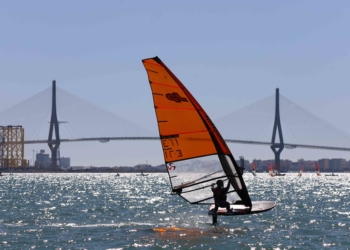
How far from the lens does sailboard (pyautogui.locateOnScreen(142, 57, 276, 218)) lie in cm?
1644

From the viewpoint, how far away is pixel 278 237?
16297 mm

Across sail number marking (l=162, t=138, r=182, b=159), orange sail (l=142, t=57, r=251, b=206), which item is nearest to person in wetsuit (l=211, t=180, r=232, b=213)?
orange sail (l=142, t=57, r=251, b=206)

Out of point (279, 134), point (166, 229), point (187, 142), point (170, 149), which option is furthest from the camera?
point (279, 134)

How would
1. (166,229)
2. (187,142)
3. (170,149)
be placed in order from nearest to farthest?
(170,149) < (187,142) < (166,229)

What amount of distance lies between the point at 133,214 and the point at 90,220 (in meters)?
2.54

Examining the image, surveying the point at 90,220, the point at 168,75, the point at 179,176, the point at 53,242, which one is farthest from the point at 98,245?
the point at 90,220

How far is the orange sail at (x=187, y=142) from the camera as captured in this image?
16.4 m

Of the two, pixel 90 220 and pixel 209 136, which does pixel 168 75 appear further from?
pixel 90 220

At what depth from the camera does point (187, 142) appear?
16.9 metres

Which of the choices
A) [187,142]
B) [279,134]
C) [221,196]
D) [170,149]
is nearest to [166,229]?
[221,196]

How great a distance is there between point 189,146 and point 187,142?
109mm

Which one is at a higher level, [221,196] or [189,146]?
[189,146]

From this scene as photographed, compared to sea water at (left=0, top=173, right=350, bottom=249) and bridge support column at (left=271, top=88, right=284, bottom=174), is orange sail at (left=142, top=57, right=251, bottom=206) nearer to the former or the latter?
sea water at (left=0, top=173, right=350, bottom=249)

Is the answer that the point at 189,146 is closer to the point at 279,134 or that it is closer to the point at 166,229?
the point at 166,229
